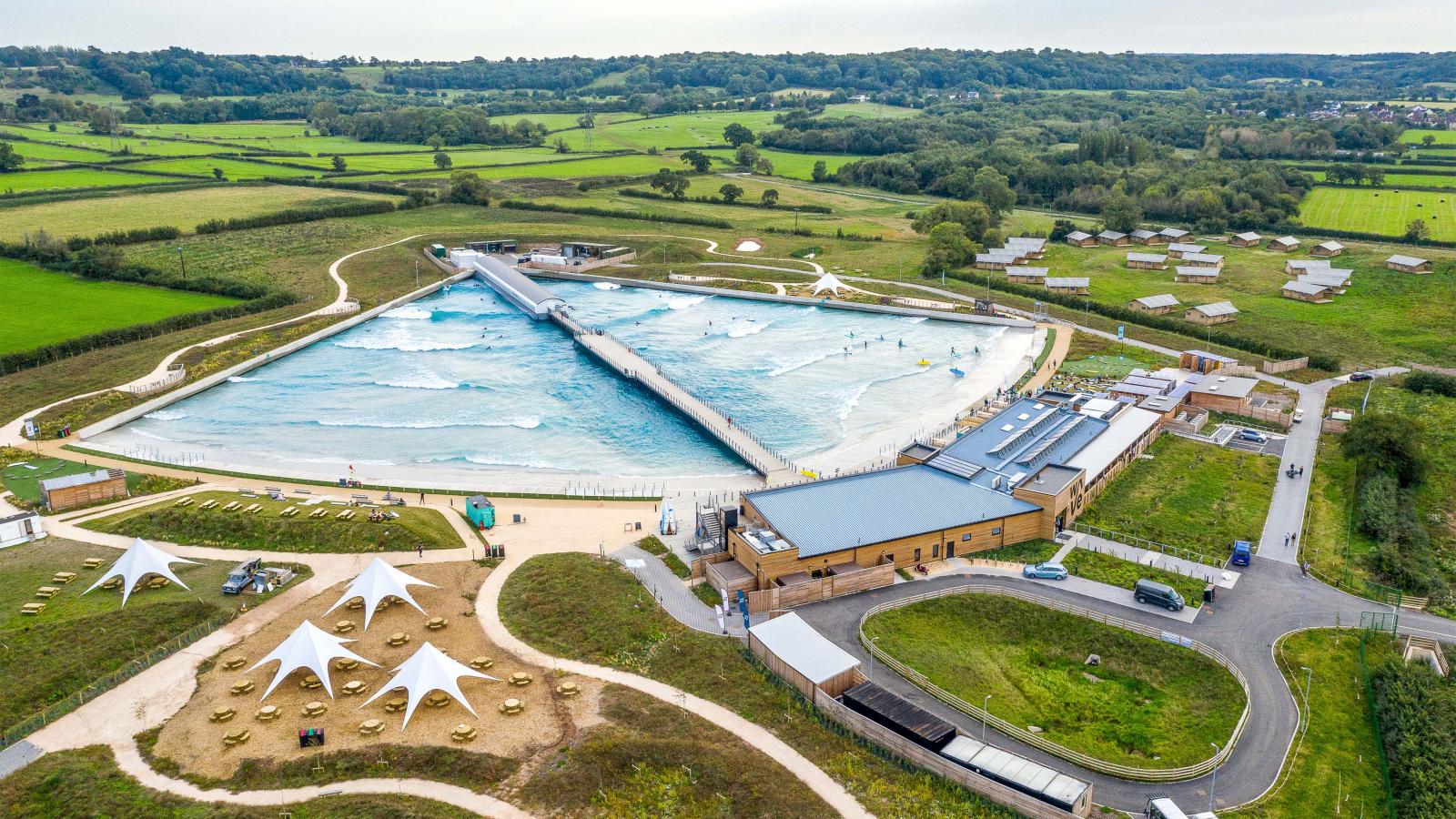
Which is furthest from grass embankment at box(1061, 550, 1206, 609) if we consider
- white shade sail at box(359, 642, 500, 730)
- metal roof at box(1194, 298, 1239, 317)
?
metal roof at box(1194, 298, 1239, 317)

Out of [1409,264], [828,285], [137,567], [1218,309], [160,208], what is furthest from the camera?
[160,208]

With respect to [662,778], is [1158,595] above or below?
above

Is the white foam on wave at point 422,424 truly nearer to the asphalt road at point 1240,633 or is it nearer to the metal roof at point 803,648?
the asphalt road at point 1240,633

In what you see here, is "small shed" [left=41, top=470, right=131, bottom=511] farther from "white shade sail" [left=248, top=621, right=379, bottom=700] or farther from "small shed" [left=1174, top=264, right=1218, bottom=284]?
→ "small shed" [left=1174, top=264, right=1218, bottom=284]

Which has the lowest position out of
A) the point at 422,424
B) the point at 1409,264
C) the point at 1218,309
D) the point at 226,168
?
the point at 422,424

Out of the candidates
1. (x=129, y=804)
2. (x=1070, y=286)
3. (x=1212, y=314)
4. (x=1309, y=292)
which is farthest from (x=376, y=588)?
(x=1309, y=292)

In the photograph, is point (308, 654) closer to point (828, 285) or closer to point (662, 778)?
point (662, 778)
